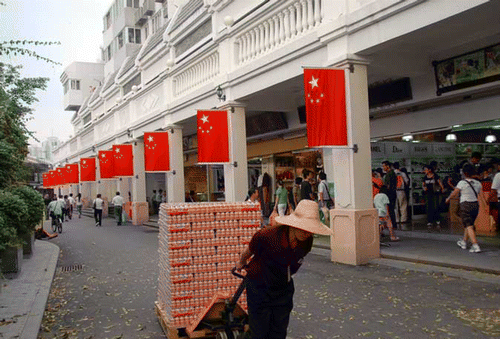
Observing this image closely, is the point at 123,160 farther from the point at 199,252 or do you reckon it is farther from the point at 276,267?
the point at 276,267

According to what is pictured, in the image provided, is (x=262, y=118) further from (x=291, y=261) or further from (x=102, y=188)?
(x=102, y=188)

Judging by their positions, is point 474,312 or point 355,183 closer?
point 474,312

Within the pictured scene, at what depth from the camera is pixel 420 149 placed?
16172 millimetres

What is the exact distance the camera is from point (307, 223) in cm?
387

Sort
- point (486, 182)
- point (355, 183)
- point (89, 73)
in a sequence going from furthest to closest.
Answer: point (89, 73) → point (486, 182) → point (355, 183)

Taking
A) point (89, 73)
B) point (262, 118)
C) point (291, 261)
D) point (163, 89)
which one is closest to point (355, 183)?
point (291, 261)

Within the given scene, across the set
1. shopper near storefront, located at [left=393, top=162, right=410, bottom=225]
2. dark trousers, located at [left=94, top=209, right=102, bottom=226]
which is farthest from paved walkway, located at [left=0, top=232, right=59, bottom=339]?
dark trousers, located at [left=94, top=209, right=102, bottom=226]

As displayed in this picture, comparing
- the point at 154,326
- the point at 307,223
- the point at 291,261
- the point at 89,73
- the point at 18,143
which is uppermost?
the point at 89,73

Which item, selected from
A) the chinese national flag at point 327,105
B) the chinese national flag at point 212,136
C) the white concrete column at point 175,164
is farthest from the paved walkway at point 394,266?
the white concrete column at point 175,164

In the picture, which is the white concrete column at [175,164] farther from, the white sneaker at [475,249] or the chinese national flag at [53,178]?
the chinese national flag at [53,178]

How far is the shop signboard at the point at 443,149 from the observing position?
16281 millimetres

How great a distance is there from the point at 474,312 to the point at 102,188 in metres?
36.3

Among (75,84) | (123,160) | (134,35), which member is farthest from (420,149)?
→ (75,84)

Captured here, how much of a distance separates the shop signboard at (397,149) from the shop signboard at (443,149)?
3.46ft
